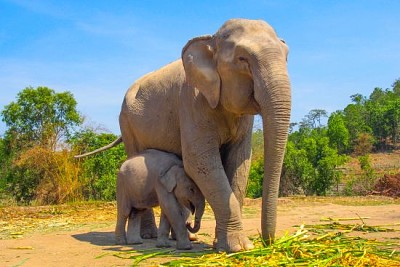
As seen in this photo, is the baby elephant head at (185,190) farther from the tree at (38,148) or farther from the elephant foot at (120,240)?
the tree at (38,148)

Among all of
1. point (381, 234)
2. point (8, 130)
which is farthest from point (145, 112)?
point (8, 130)

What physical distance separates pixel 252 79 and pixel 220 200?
4.07 feet

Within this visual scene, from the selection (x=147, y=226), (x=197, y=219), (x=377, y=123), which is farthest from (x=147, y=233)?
(x=377, y=123)

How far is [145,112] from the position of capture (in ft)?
21.1

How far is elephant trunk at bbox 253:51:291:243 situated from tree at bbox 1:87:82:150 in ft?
45.8

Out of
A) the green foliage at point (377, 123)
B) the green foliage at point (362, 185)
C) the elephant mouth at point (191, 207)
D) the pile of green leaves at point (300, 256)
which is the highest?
the green foliage at point (377, 123)

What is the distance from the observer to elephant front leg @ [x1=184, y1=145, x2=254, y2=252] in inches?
196

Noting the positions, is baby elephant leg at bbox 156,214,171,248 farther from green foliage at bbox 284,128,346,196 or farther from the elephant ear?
green foliage at bbox 284,128,346,196

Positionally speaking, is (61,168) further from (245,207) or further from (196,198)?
(196,198)

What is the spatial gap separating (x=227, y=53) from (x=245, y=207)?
8.58 meters

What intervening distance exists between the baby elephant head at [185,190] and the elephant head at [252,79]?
35.5 inches

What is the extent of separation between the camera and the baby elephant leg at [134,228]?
614 cm

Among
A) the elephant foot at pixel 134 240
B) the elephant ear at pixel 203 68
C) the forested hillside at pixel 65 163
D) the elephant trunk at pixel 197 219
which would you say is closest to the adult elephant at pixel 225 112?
the elephant ear at pixel 203 68

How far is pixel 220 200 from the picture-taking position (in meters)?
5.05
